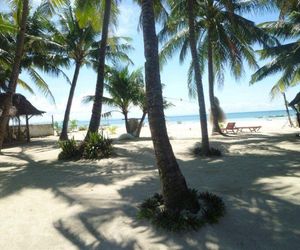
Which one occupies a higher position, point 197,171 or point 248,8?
point 248,8

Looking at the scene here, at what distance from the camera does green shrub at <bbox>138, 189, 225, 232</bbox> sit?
4.76 metres

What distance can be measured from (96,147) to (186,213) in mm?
7170

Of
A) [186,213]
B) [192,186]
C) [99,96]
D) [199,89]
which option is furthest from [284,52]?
[186,213]

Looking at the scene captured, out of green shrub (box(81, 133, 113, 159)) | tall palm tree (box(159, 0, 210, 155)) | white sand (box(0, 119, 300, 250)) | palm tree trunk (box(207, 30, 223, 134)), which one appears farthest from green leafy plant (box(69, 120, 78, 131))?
white sand (box(0, 119, 300, 250))

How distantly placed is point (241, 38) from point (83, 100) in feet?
36.3

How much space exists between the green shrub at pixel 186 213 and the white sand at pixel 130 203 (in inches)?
4.5

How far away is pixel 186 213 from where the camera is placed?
4.95 metres

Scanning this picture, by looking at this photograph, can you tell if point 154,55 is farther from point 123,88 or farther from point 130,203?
point 123,88

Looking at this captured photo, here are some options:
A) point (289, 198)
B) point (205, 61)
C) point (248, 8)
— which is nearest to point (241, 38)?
point (248, 8)

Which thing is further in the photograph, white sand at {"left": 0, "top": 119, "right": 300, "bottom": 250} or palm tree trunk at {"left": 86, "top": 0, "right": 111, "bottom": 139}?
palm tree trunk at {"left": 86, "top": 0, "right": 111, "bottom": 139}

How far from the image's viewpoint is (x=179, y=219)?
15.8ft

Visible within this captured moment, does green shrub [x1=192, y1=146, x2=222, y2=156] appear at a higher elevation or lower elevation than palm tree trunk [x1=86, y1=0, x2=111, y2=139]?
lower

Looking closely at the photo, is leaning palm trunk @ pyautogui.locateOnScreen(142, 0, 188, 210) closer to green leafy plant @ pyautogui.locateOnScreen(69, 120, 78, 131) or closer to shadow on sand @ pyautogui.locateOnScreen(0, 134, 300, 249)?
shadow on sand @ pyautogui.locateOnScreen(0, 134, 300, 249)

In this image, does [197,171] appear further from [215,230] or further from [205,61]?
[205,61]
